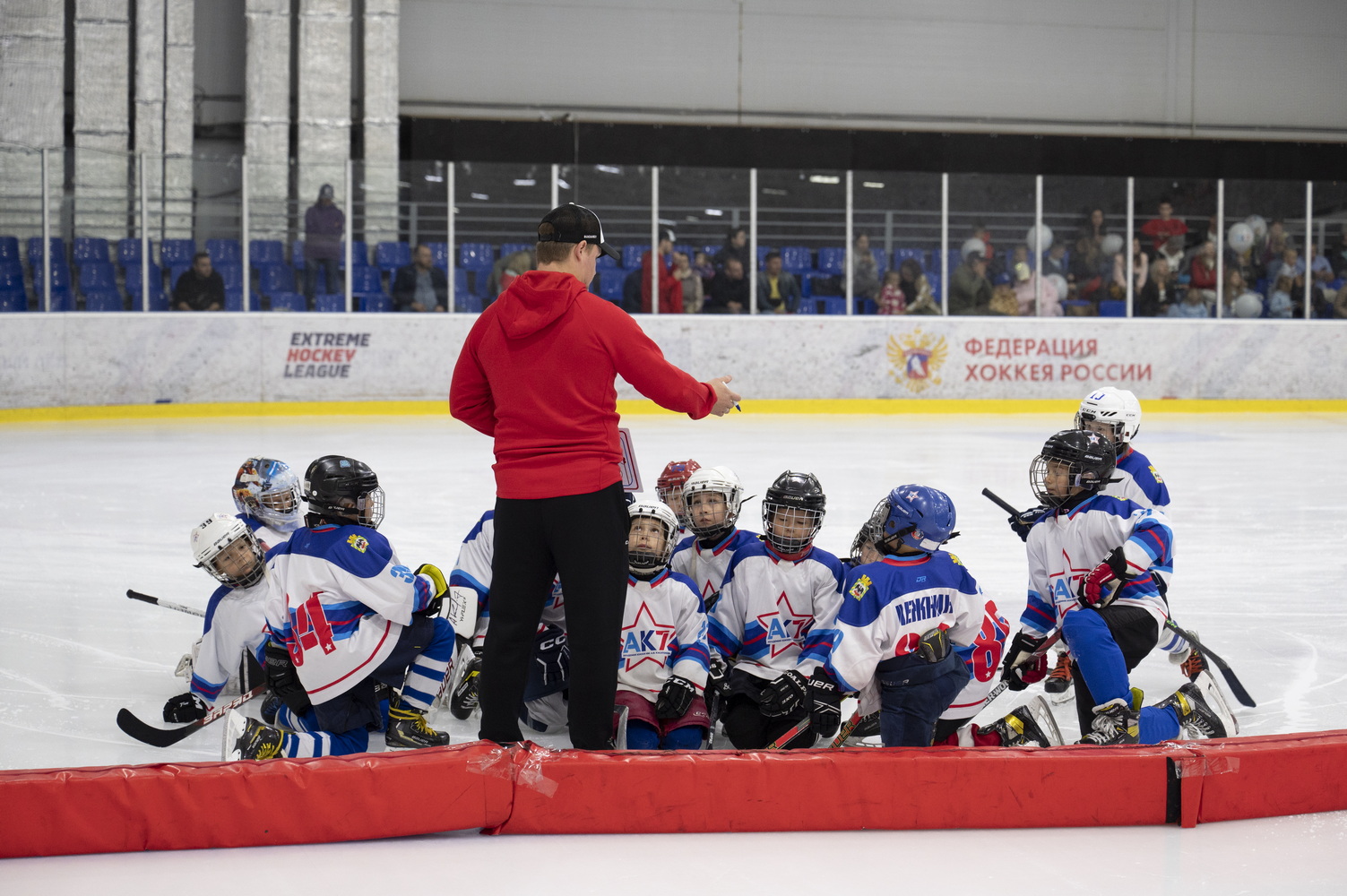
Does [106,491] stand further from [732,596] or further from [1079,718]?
[1079,718]

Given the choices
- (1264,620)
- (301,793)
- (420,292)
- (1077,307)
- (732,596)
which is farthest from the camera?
(1077,307)

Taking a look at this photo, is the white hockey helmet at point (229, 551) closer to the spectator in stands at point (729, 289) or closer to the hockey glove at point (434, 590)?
the hockey glove at point (434, 590)

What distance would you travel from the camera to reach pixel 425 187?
13.2 meters

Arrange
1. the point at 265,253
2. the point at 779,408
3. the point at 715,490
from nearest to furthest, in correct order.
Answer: the point at 715,490
the point at 265,253
the point at 779,408

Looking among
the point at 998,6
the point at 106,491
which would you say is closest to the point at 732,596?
the point at 106,491

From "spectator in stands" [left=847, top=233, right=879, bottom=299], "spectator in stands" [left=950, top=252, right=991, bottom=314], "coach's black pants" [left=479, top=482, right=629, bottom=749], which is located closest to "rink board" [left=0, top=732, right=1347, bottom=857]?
"coach's black pants" [left=479, top=482, right=629, bottom=749]

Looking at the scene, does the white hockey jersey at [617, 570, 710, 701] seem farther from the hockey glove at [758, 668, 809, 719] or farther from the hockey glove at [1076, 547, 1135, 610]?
the hockey glove at [1076, 547, 1135, 610]

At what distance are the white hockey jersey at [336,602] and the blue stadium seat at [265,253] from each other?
10196 mm

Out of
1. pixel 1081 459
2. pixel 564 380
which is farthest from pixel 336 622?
pixel 1081 459

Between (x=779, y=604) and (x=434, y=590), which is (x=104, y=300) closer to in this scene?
(x=434, y=590)

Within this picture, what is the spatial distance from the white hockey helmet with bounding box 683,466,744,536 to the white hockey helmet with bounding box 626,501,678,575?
251 mm

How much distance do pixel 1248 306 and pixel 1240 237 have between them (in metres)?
0.74

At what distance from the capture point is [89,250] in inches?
473

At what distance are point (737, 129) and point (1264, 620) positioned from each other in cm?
1254
